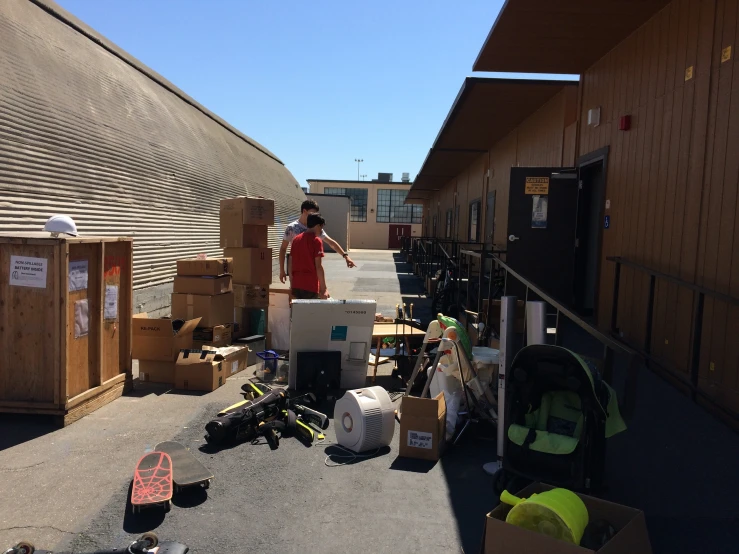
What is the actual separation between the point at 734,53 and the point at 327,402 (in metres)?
4.42

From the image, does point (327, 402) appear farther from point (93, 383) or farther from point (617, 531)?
point (617, 531)

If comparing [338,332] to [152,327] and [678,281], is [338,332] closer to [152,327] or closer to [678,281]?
[152,327]

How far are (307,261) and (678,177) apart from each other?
3.96m

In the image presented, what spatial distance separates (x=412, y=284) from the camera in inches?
667

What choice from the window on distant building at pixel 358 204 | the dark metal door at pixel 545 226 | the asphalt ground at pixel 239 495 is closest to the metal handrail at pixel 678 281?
the dark metal door at pixel 545 226

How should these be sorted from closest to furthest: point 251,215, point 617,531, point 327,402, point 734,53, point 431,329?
point 617,531
point 734,53
point 431,329
point 327,402
point 251,215

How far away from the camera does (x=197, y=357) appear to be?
593 cm

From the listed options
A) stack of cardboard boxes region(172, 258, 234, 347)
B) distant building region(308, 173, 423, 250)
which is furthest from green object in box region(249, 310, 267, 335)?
distant building region(308, 173, 423, 250)

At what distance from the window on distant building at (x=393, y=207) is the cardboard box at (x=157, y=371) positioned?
43157 mm

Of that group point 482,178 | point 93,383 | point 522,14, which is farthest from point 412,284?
point 93,383

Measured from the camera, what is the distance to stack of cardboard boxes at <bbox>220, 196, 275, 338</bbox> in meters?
8.00

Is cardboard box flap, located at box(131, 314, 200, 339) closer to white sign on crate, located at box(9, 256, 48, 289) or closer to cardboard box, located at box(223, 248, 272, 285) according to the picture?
white sign on crate, located at box(9, 256, 48, 289)

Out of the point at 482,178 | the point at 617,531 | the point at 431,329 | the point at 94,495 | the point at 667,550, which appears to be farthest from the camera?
the point at 482,178

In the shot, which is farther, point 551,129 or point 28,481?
point 551,129
